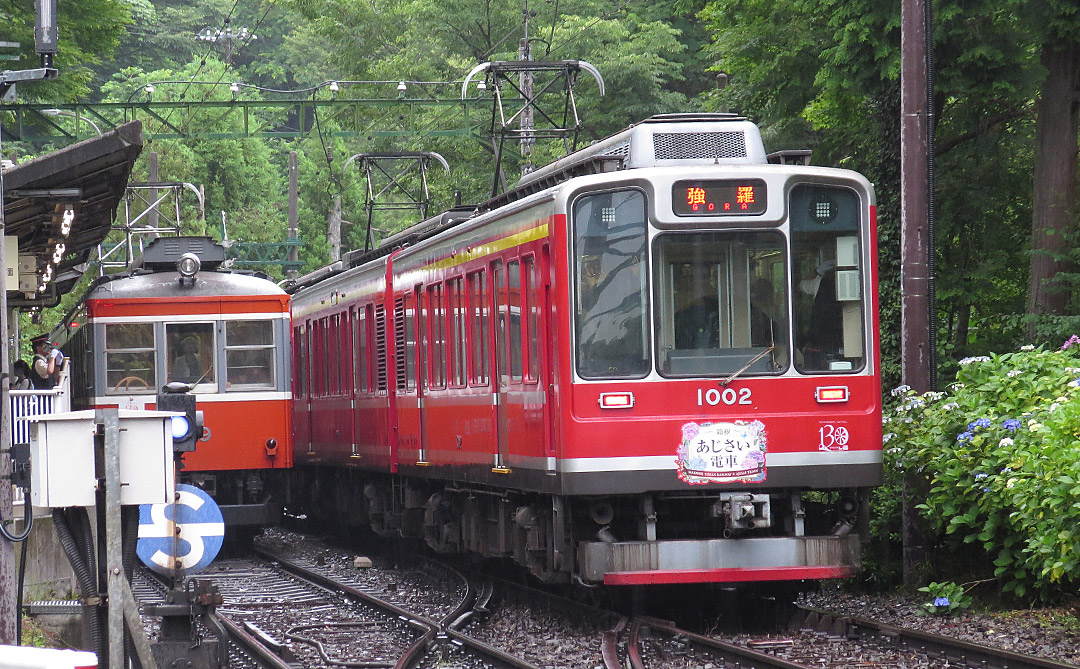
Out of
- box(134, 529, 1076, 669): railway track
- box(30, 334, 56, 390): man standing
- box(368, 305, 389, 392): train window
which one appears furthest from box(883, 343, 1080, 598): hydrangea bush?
box(30, 334, 56, 390): man standing

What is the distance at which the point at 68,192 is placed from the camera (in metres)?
12.1

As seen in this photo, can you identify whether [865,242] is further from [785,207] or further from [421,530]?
[421,530]

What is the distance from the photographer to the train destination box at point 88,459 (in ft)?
21.9

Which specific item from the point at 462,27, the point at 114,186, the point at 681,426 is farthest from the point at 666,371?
the point at 462,27

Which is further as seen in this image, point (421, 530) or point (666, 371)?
point (421, 530)

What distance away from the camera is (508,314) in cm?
1159

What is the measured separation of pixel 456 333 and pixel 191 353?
5.64 metres

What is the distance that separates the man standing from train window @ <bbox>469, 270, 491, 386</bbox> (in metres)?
5.81

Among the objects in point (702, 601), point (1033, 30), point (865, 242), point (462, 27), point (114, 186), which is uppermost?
point (462, 27)

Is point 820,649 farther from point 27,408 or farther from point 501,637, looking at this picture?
point 27,408

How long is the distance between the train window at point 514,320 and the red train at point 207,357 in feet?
22.7

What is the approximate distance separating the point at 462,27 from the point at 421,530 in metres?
23.3

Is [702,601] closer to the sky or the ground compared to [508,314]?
closer to the ground

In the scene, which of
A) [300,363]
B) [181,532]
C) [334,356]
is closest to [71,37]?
[300,363]
